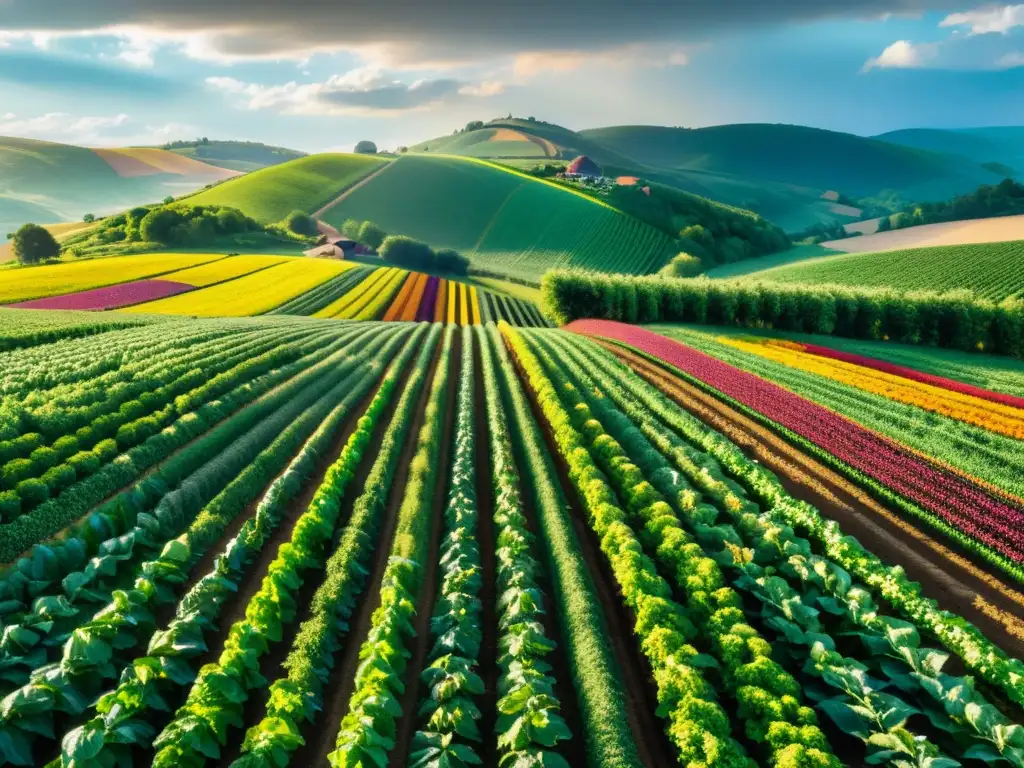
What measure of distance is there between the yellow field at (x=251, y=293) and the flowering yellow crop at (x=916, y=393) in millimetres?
44315

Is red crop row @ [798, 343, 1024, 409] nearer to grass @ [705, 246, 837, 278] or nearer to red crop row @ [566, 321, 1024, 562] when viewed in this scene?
red crop row @ [566, 321, 1024, 562]

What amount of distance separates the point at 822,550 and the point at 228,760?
43.8 feet

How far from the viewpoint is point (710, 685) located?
1010cm

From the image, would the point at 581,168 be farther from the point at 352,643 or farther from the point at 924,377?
the point at 352,643

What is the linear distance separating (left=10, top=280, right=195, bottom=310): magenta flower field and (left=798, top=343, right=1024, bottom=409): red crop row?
186 feet

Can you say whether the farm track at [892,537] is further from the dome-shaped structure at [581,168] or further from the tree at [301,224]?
the dome-shaped structure at [581,168]

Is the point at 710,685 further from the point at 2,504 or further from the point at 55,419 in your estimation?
the point at 55,419

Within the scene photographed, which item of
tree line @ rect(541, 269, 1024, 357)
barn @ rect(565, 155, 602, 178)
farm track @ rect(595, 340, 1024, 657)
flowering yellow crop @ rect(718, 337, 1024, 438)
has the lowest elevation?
farm track @ rect(595, 340, 1024, 657)

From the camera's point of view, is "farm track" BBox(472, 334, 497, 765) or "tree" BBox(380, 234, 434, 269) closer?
"farm track" BBox(472, 334, 497, 765)

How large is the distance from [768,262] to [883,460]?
95.0 meters

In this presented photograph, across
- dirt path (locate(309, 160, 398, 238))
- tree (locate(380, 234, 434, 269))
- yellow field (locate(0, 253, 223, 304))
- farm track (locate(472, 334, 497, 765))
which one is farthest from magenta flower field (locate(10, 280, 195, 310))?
dirt path (locate(309, 160, 398, 238))

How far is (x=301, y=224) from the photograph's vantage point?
11444 cm

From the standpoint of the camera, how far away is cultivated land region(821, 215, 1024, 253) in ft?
262

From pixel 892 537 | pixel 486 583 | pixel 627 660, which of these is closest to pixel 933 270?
pixel 892 537
